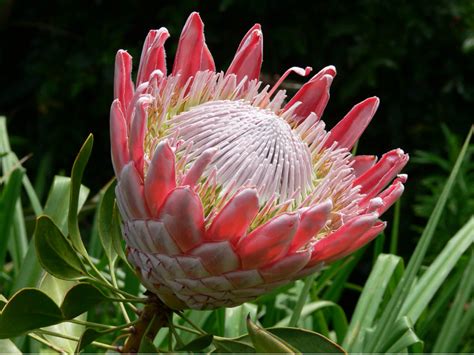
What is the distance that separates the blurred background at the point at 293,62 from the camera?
2.97 meters

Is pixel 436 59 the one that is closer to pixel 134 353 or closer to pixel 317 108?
pixel 317 108

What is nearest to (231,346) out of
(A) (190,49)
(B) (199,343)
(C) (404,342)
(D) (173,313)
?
(B) (199,343)

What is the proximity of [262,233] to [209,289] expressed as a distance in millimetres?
99

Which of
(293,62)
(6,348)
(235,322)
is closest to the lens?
(6,348)

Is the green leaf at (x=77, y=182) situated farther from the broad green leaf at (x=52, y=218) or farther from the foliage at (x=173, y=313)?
the broad green leaf at (x=52, y=218)

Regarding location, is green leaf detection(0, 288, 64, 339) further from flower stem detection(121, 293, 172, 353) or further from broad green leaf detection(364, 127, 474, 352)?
broad green leaf detection(364, 127, 474, 352)

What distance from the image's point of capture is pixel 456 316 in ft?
5.15

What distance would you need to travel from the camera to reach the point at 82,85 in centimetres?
295

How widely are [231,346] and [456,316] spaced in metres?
0.70

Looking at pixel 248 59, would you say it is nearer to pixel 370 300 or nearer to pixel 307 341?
pixel 307 341

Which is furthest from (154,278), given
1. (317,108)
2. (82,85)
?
(82,85)

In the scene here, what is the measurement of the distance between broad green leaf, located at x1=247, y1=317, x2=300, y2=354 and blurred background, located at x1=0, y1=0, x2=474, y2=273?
2036mm

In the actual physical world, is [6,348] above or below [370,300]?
above

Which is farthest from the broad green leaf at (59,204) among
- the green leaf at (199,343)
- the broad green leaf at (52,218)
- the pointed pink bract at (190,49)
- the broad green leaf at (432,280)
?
the broad green leaf at (432,280)
